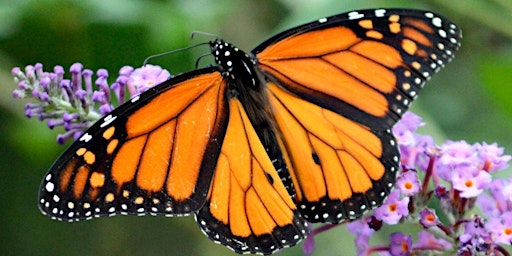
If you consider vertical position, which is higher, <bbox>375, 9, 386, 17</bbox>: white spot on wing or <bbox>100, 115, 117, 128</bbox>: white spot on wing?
<bbox>100, 115, 117, 128</bbox>: white spot on wing

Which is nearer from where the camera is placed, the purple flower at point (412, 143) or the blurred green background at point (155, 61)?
the purple flower at point (412, 143)

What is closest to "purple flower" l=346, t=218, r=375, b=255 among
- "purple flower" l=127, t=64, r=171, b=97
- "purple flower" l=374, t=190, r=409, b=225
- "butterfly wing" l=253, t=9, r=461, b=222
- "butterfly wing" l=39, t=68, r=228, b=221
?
"purple flower" l=374, t=190, r=409, b=225

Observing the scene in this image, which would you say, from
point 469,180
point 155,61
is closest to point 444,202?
point 469,180

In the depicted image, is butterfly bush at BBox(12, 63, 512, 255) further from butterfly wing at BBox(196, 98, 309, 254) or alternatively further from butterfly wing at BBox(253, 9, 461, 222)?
butterfly wing at BBox(196, 98, 309, 254)

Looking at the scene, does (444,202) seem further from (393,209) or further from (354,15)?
(354,15)

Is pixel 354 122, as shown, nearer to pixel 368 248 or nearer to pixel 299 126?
pixel 299 126

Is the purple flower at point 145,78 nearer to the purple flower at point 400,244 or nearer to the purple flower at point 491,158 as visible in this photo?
the purple flower at point 400,244

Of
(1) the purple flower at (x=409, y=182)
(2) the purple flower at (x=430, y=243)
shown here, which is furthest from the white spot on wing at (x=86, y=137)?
(2) the purple flower at (x=430, y=243)
